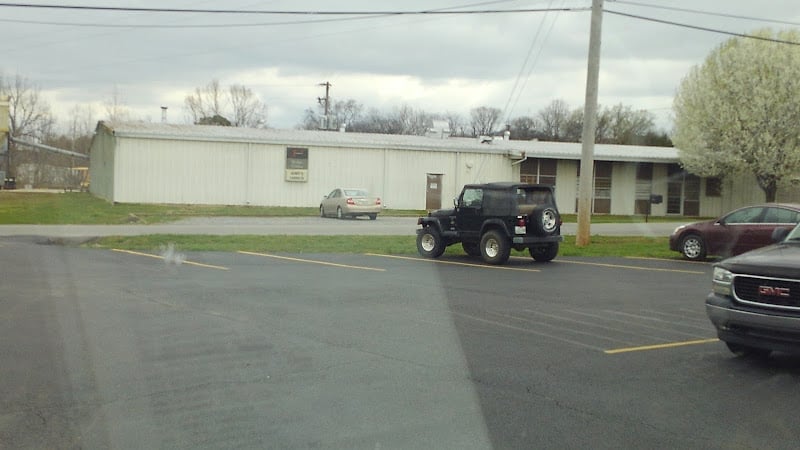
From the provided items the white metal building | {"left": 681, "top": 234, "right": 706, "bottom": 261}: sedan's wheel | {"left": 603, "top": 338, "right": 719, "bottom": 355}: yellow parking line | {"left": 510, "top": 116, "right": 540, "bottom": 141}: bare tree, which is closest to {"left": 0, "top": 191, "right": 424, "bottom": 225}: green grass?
the white metal building

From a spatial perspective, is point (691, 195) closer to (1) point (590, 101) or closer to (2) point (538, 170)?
(2) point (538, 170)

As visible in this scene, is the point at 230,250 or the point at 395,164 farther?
the point at 395,164

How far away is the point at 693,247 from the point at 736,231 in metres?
1.16

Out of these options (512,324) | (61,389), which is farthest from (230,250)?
(61,389)

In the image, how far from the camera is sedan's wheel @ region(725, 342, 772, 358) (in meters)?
7.93

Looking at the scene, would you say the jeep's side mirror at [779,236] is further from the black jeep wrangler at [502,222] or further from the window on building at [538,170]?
the window on building at [538,170]

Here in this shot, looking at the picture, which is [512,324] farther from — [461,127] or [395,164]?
[461,127]

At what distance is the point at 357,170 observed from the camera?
4166cm

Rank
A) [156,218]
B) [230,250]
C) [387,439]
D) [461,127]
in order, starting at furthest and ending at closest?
[461,127]
[156,218]
[230,250]
[387,439]

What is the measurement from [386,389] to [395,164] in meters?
35.9

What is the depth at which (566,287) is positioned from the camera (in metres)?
13.6

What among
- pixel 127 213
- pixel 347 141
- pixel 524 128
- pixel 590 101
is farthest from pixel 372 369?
pixel 524 128

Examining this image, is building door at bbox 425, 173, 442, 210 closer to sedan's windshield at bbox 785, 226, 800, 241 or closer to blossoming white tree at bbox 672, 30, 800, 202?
blossoming white tree at bbox 672, 30, 800, 202

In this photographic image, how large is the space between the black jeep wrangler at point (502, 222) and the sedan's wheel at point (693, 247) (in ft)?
11.6
